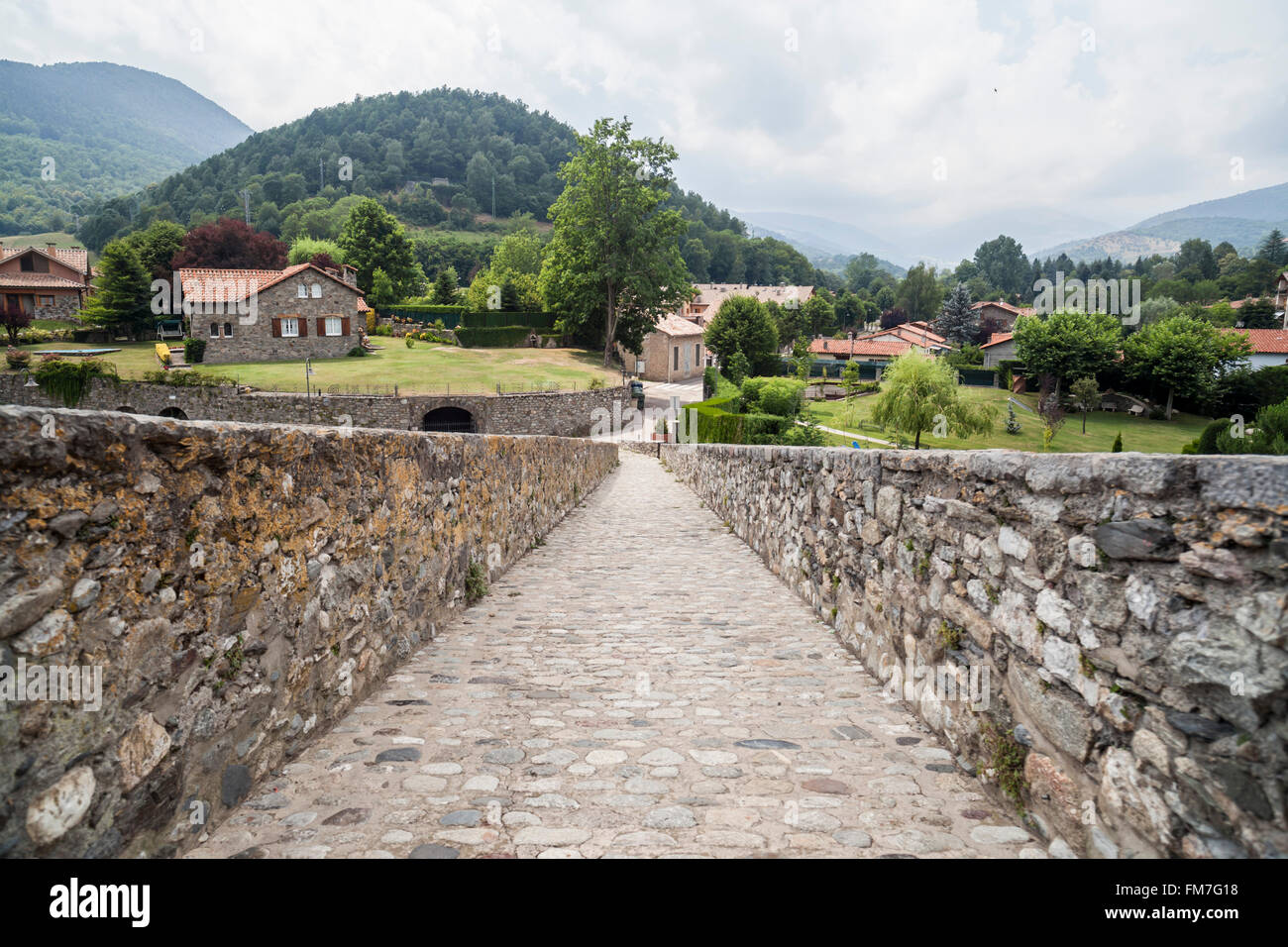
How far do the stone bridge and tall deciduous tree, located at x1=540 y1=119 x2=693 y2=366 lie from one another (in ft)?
167

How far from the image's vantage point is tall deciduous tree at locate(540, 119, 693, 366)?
5209 centimetres

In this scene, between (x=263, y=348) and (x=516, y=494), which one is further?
(x=263, y=348)

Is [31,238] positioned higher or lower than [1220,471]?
higher

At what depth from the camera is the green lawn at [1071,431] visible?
43.8 m

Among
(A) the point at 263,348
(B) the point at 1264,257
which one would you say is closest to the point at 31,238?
(A) the point at 263,348

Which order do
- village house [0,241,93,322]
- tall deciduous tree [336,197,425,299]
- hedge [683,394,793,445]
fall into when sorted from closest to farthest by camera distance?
hedge [683,394,793,445], village house [0,241,93,322], tall deciduous tree [336,197,425,299]

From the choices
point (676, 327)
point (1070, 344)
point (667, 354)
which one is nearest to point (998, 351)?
point (1070, 344)

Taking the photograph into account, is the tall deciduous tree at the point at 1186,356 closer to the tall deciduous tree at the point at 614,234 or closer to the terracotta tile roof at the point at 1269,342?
the terracotta tile roof at the point at 1269,342

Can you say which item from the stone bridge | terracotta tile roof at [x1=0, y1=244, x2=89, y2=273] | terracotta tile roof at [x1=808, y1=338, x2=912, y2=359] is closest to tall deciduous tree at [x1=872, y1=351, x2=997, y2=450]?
terracotta tile roof at [x1=808, y1=338, x2=912, y2=359]

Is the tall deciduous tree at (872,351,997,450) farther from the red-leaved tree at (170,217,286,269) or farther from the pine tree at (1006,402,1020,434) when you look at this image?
the red-leaved tree at (170,217,286,269)

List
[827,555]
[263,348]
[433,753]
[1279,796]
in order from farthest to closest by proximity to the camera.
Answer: [263,348] < [827,555] < [433,753] < [1279,796]
